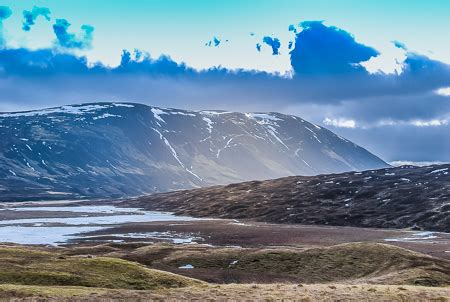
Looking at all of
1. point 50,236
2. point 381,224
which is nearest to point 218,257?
point 50,236

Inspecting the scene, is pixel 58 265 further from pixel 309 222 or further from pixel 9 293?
pixel 309 222

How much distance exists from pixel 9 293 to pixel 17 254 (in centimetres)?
2832

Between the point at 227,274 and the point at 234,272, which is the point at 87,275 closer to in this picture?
the point at 227,274

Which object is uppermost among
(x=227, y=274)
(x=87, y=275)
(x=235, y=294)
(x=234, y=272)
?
(x=235, y=294)

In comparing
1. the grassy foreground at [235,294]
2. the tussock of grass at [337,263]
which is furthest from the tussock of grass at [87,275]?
the tussock of grass at [337,263]

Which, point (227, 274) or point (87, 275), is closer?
point (87, 275)

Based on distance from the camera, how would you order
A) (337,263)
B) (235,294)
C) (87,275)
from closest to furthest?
1. (235,294)
2. (87,275)
3. (337,263)

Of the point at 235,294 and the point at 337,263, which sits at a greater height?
the point at 235,294

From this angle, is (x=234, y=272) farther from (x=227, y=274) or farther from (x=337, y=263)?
(x=337, y=263)

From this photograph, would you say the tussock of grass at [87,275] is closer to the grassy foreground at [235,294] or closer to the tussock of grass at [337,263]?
the grassy foreground at [235,294]

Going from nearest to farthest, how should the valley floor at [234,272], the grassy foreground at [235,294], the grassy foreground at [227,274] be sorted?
1. the grassy foreground at [235,294]
2. the grassy foreground at [227,274]
3. the valley floor at [234,272]

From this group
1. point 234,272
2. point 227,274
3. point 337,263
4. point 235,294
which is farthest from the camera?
point 337,263

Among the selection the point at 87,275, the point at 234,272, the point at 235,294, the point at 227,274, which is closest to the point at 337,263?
the point at 234,272

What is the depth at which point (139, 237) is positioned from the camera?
436 ft
